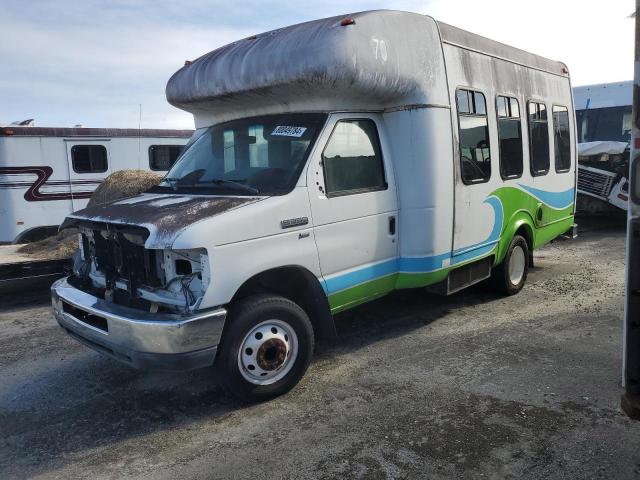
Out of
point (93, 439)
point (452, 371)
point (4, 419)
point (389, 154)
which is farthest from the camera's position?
point (389, 154)

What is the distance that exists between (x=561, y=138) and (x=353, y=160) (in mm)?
4234

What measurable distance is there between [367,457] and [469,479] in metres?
0.61

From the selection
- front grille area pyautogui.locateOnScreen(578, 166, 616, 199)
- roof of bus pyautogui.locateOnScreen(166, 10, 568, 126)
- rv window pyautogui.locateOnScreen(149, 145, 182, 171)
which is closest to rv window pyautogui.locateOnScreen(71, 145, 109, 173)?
rv window pyautogui.locateOnScreen(149, 145, 182, 171)

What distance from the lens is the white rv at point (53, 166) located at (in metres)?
10.6

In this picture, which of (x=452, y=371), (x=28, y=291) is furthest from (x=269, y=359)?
(x=28, y=291)

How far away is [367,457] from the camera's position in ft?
10.8

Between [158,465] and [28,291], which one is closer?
[158,465]

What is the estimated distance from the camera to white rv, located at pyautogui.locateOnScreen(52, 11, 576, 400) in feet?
12.1

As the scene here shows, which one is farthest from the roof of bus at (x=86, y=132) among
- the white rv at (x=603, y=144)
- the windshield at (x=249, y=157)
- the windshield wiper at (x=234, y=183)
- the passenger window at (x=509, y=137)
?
the white rv at (x=603, y=144)

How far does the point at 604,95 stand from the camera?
12.1 m

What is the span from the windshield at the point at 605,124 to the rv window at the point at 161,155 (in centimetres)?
940

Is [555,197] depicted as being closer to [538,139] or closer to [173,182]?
[538,139]

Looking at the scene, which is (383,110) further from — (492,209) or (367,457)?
(367,457)

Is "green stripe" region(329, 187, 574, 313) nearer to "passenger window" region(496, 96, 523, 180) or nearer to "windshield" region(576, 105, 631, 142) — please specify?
"passenger window" region(496, 96, 523, 180)
